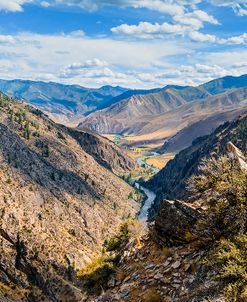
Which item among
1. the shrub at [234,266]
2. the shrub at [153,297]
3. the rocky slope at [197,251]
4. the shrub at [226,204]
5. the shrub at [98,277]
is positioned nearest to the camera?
the shrub at [234,266]

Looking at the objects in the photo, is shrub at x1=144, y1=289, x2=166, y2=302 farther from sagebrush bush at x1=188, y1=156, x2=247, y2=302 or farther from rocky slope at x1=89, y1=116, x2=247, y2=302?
sagebrush bush at x1=188, y1=156, x2=247, y2=302

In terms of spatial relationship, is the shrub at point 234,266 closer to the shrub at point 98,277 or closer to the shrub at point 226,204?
the shrub at point 226,204

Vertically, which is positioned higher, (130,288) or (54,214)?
(130,288)

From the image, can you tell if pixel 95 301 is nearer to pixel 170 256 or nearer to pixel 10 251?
pixel 170 256

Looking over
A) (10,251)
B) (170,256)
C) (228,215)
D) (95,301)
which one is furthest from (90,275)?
(10,251)

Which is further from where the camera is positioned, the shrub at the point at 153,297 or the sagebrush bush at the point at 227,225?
the shrub at the point at 153,297

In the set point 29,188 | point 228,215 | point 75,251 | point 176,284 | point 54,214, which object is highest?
point 228,215

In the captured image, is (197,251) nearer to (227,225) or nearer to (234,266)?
(227,225)

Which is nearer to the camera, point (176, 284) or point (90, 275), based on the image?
point (176, 284)

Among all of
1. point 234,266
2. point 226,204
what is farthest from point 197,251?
point 234,266

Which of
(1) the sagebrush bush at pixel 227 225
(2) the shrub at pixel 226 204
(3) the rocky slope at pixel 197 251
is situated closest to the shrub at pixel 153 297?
(3) the rocky slope at pixel 197 251

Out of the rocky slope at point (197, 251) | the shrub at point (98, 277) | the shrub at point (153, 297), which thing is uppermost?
the rocky slope at point (197, 251)
